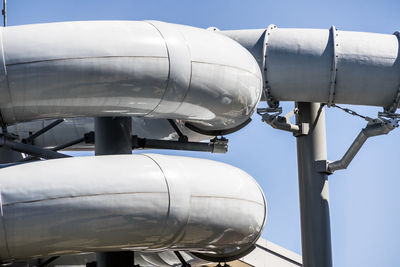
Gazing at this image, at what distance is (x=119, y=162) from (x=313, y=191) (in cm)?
496

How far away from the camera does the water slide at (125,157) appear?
7.40 meters

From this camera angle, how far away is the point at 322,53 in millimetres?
10750

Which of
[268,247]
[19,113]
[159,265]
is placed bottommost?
[268,247]

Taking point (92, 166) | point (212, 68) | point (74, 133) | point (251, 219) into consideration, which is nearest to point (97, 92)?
point (92, 166)

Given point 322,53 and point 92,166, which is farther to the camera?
point 322,53

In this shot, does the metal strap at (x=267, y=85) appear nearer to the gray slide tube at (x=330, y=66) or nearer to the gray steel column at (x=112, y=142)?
the gray slide tube at (x=330, y=66)

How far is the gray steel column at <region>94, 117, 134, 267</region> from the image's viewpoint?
352 inches

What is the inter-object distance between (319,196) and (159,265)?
253cm

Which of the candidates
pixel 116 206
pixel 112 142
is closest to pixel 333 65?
pixel 112 142

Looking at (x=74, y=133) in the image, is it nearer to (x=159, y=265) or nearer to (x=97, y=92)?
(x=159, y=265)

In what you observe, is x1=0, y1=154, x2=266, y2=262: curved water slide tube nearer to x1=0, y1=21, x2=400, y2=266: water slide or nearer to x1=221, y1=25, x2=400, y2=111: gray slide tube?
x1=0, y1=21, x2=400, y2=266: water slide

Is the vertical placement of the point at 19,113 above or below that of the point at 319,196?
above

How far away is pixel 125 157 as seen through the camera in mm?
7922

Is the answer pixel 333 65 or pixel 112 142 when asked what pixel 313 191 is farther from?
pixel 112 142
